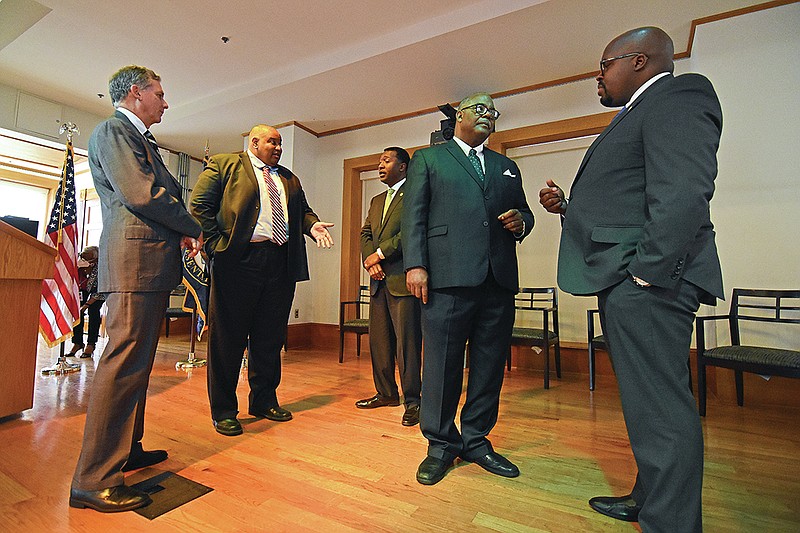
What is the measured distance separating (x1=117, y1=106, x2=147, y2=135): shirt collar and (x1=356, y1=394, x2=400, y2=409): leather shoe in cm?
188

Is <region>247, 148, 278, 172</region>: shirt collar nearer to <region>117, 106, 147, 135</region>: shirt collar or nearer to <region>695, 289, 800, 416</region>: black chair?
<region>117, 106, 147, 135</region>: shirt collar

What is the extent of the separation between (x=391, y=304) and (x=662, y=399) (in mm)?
1663

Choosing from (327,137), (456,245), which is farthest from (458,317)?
(327,137)

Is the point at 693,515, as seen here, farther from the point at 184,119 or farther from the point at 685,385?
the point at 184,119

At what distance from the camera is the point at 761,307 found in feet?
8.86

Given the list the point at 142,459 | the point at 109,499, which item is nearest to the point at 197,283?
the point at 142,459

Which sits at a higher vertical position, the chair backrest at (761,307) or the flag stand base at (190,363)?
the chair backrest at (761,307)

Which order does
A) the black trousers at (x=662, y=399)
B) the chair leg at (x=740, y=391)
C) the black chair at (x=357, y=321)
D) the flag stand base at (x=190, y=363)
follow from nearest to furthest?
the black trousers at (x=662, y=399), the chair leg at (x=740, y=391), the flag stand base at (x=190, y=363), the black chair at (x=357, y=321)

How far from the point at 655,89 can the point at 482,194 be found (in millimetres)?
676

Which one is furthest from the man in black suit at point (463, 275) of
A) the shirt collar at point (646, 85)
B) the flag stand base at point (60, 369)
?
the flag stand base at point (60, 369)

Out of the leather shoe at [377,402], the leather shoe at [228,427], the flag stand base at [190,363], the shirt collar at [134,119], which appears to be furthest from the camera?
the flag stand base at [190,363]

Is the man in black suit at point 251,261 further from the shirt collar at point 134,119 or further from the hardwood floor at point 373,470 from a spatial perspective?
the shirt collar at point 134,119

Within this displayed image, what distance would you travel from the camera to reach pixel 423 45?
11.7ft

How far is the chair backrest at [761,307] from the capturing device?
268cm
